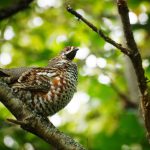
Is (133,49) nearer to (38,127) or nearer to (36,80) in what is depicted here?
(38,127)

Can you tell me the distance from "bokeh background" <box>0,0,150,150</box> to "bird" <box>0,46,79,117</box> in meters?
1.18

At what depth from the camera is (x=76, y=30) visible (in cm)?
961

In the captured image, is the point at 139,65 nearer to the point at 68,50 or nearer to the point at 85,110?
the point at 68,50

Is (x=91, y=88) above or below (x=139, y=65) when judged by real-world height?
below

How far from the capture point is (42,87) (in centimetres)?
504

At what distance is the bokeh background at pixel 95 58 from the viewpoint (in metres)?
6.98

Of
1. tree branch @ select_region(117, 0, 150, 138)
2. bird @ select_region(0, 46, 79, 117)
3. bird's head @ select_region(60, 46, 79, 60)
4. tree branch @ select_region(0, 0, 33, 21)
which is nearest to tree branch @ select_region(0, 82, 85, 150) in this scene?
tree branch @ select_region(117, 0, 150, 138)

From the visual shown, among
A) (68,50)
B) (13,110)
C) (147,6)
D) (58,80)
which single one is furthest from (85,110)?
(13,110)

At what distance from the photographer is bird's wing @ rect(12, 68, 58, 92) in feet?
16.0

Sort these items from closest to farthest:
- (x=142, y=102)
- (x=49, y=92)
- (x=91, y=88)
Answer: (x=142, y=102), (x=49, y=92), (x=91, y=88)

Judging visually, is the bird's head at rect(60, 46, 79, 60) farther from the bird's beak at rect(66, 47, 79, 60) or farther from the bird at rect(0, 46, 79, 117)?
the bird at rect(0, 46, 79, 117)

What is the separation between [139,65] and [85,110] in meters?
6.53

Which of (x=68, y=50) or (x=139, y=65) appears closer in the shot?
(x=139, y=65)

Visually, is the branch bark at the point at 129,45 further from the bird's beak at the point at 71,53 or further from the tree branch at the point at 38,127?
the bird's beak at the point at 71,53
